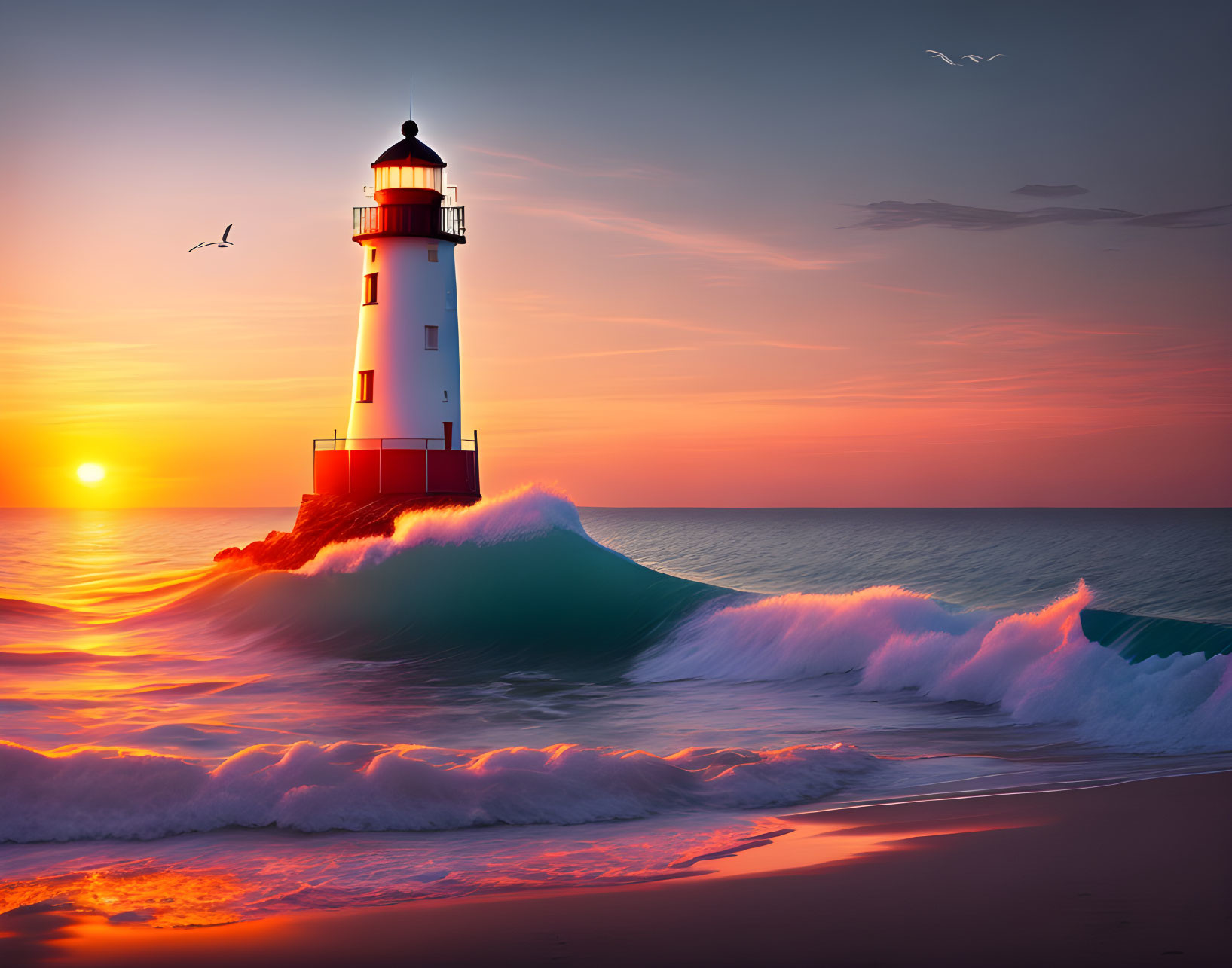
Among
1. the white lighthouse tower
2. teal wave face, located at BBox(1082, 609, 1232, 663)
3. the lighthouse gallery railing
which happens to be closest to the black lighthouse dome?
Answer: the white lighthouse tower

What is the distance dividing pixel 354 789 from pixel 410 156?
19.8m

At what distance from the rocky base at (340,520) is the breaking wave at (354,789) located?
633 inches

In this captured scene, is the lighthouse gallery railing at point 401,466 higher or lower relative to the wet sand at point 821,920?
higher

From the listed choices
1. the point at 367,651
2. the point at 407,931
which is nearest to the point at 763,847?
the point at 407,931

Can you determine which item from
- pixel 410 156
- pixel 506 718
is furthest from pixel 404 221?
pixel 506 718

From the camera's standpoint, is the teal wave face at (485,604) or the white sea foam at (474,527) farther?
the white sea foam at (474,527)

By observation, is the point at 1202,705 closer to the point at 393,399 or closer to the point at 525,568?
the point at 525,568

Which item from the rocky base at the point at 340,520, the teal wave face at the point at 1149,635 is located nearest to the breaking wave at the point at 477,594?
the rocky base at the point at 340,520

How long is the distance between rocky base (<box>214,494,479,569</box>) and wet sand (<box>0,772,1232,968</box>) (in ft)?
59.1

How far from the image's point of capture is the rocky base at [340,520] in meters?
23.0

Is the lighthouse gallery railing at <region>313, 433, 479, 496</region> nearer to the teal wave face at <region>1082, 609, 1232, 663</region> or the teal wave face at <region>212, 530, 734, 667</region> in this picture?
the teal wave face at <region>212, 530, 734, 667</region>

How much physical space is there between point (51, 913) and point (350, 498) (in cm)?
1967

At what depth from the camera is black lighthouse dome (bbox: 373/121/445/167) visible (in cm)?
2331

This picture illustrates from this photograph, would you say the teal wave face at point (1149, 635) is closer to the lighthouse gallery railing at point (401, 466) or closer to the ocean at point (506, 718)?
the ocean at point (506, 718)
